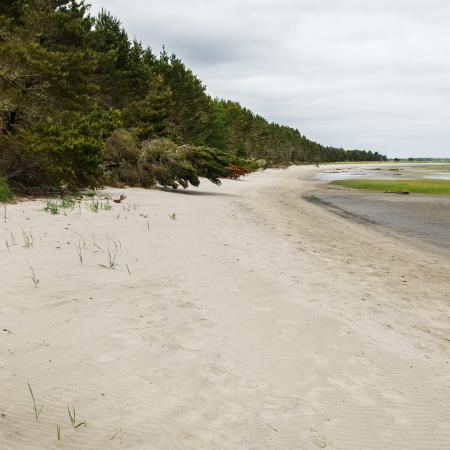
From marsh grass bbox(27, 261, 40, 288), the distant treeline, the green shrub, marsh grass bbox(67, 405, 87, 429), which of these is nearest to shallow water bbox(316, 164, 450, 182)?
the distant treeline

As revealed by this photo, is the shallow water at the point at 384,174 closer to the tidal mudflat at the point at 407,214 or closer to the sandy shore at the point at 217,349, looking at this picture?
the tidal mudflat at the point at 407,214

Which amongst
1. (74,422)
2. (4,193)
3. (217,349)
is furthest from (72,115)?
(74,422)

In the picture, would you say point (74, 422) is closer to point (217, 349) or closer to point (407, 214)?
point (217, 349)

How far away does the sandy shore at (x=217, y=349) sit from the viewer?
115 inches

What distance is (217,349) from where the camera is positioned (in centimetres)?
414

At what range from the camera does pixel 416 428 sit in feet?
10.2

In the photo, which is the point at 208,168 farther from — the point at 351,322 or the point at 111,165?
the point at 351,322

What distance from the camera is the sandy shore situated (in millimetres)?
2928

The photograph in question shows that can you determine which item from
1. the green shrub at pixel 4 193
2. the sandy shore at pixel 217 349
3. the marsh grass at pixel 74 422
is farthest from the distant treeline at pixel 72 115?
the marsh grass at pixel 74 422

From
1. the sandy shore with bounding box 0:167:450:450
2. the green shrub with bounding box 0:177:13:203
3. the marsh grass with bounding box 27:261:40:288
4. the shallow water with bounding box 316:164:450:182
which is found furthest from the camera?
the shallow water with bounding box 316:164:450:182

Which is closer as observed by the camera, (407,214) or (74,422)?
(74,422)

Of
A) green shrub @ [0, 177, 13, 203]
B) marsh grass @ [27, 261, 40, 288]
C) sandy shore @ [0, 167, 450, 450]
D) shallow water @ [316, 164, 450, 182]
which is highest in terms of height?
shallow water @ [316, 164, 450, 182]

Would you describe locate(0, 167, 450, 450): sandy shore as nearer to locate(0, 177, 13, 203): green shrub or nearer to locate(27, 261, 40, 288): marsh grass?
locate(27, 261, 40, 288): marsh grass

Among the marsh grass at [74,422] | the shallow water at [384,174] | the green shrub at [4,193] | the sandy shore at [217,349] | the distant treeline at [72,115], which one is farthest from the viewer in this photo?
the shallow water at [384,174]
